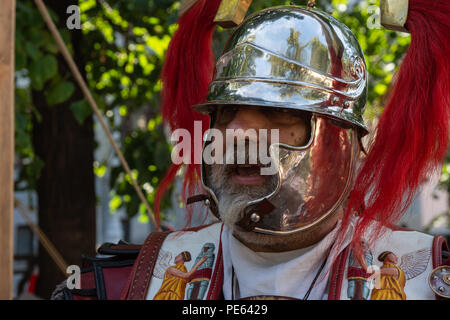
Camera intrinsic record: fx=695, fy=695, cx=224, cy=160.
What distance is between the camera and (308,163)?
6.26 feet

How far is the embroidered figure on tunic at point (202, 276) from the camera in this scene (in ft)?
6.62

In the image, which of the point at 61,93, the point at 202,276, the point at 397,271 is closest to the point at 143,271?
the point at 202,276

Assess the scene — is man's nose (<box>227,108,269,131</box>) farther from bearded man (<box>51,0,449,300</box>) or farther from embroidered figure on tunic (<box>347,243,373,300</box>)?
embroidered figure on tunic (<box>347,243,373,300</box>)

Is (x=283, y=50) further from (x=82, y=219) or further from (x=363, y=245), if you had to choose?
(x=82, y=219)

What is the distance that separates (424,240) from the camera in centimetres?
201

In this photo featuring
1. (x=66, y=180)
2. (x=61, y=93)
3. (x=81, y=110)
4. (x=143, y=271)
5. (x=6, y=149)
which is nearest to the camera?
(x=6, y=149)

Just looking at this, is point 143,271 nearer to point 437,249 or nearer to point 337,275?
point 337,275

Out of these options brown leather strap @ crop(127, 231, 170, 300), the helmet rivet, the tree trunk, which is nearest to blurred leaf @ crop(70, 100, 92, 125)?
the tree trunk

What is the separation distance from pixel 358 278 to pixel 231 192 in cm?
42

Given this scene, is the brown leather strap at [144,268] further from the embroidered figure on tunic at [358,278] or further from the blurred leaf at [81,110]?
the blurred leaf at [81,110]

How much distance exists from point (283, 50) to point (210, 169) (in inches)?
15.7

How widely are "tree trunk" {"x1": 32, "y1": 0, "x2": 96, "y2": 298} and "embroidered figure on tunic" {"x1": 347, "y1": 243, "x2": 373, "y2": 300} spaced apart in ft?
7.88

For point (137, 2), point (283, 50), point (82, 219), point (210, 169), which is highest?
point (137, 2)
